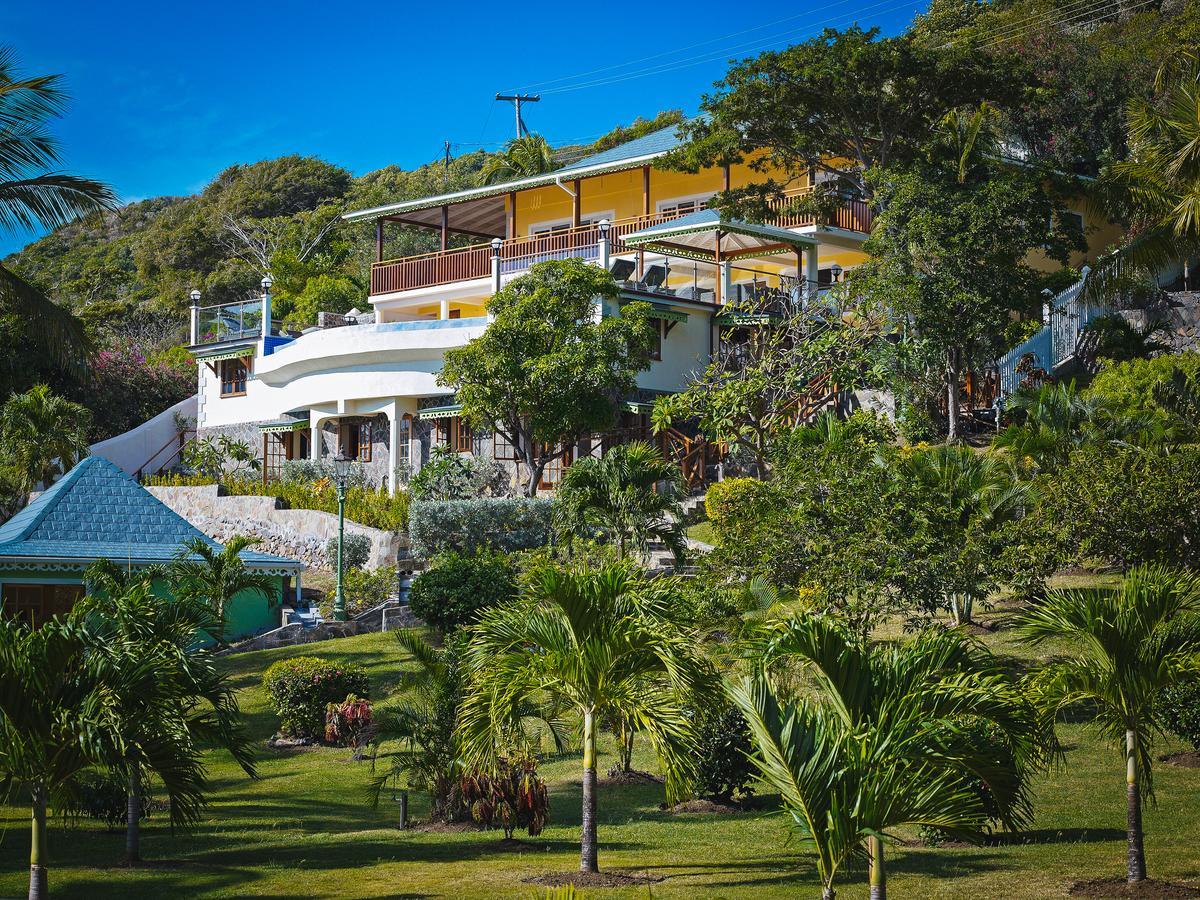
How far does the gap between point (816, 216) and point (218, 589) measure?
19.1m

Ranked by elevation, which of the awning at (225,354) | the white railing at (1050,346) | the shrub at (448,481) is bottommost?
the shrub at (448,481)

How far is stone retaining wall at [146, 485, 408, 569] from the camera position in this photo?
99.8 ft

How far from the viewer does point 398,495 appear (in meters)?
33.8

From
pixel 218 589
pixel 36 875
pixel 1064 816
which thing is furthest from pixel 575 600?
pixel 218 589

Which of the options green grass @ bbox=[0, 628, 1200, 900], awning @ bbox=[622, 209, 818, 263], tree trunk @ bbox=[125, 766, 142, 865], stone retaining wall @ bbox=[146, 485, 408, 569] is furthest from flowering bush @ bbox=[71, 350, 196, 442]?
tree trunk @ bbox=[125, 766, 142, 865]

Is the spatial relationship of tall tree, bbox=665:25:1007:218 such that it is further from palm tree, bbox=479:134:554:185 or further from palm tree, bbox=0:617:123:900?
palm tree, bbox=0:617:123:900

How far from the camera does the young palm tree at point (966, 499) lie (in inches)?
680

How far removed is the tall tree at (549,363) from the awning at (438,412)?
2.87 meters

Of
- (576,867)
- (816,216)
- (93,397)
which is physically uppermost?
Result: (816,216)

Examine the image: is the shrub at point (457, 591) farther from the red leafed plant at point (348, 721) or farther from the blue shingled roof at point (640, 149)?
the blue shingled roof at point (640, 149)

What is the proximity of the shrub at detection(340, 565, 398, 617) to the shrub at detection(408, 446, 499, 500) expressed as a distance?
12.9ft

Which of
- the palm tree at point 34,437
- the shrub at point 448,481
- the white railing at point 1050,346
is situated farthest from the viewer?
the palm tree at point 34,437

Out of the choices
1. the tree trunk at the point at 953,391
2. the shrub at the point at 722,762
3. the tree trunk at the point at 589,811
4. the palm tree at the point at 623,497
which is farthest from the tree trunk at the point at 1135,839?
the tree trunk at the point at 953,391

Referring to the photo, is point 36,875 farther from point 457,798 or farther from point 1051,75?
point 1051,75
